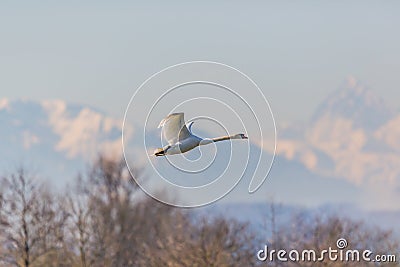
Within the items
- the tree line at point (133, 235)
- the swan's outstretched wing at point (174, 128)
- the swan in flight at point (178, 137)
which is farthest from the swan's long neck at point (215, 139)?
the tree line at point (133, 235)

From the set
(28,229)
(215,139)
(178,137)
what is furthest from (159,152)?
(28,229)

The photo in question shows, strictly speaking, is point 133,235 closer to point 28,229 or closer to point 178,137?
point 28,229

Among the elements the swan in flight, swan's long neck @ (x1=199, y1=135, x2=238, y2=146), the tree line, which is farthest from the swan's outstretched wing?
the tree line

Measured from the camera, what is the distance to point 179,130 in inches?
1118

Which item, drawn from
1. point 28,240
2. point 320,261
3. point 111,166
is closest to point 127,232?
point 111,166

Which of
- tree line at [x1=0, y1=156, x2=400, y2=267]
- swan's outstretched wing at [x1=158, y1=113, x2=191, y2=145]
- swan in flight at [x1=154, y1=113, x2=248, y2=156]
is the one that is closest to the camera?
swan in flight at [x1=154, y1=113, x2=248, y2=156]

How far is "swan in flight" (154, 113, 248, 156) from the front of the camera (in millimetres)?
28047

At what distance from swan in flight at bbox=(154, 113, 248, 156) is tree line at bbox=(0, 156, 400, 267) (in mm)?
18612

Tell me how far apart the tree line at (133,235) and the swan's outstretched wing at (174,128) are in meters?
18.7

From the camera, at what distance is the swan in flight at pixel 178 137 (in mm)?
28047

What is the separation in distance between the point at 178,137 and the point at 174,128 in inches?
10.7

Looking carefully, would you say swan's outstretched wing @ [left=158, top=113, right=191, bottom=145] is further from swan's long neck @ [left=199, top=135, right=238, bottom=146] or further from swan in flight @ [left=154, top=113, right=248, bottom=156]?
swan's long neck @ [left=199, top=135, right=238, bottom=146]

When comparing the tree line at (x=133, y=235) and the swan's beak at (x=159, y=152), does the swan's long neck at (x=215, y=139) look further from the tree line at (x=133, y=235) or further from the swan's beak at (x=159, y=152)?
the tree line at (x=133, y=235)

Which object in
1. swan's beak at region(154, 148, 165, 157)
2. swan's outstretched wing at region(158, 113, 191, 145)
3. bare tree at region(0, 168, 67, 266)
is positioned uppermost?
bare tree at region(0, 168, 67, 266)
